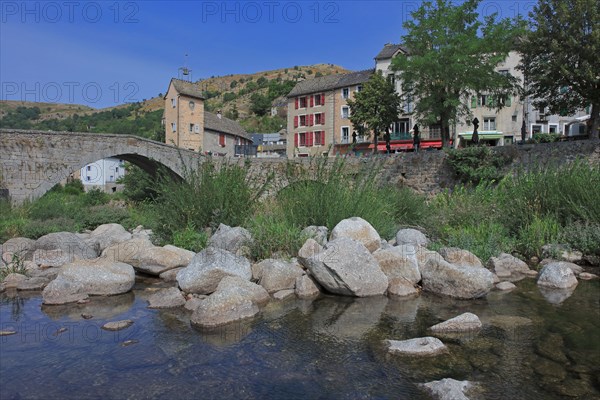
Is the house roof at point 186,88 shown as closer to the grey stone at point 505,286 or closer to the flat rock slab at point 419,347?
the grey stone at point 505,286

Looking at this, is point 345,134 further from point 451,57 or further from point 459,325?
point 459,325

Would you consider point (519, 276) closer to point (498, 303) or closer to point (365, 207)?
point (498, 303)

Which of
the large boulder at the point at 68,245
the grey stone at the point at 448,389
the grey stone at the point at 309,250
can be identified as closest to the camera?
the grey stone at the point at 448,389

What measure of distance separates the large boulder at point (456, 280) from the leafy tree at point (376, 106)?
23.7 meters

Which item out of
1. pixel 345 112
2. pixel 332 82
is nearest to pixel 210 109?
pixel 332 82

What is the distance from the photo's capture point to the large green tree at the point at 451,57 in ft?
71.1

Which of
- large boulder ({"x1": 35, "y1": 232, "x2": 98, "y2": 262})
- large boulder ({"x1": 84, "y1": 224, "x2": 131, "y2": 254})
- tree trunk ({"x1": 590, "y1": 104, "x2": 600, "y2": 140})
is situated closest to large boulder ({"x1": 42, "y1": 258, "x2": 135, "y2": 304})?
large boulder ({"x1": 35, "y1": 232, "x2": 98, "y2": 262})

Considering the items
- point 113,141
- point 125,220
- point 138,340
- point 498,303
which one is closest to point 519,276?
point 498,303

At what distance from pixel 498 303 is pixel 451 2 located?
21.1 meters

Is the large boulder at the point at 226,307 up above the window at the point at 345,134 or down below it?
below

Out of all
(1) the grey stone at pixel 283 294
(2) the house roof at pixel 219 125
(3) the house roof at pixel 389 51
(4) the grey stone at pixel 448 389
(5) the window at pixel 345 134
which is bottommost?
(1) the grey stone at pixel 283 294

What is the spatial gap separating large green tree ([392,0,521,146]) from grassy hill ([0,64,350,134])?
51.2 metres

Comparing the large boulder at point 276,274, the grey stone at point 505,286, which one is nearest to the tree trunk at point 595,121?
the grey stone at point 505,286

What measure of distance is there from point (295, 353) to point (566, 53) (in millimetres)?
19181
